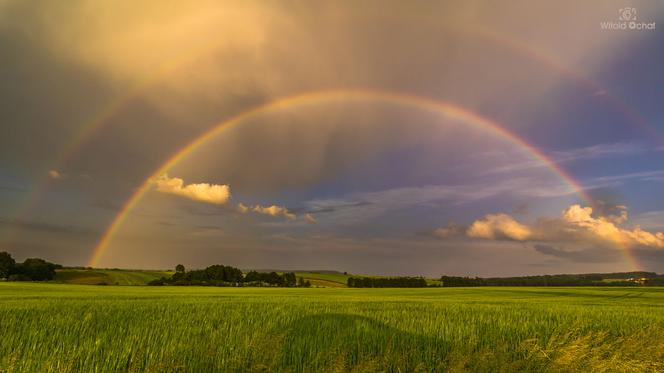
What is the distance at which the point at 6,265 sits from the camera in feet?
316

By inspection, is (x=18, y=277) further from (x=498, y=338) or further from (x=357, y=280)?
(x=498, y=338)

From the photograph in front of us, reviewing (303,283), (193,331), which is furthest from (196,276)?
(193,331)

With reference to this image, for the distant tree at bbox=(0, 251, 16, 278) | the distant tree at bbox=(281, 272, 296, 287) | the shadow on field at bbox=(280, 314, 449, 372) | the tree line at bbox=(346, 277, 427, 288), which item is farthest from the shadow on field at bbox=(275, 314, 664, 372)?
→ the distant tree at bbox=(0, 251, 16, 278)

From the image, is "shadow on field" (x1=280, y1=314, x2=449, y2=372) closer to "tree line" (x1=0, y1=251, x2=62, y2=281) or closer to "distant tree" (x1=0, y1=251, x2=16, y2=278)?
"tree line" (x1=0, y1=251, x2=62, y2=281)

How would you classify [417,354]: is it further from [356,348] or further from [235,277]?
[235,277]

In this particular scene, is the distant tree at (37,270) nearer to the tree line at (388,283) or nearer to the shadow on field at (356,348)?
the tree line at (388,283)

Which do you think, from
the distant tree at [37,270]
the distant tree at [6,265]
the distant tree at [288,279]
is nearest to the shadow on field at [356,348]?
the distant tree at [288,279]

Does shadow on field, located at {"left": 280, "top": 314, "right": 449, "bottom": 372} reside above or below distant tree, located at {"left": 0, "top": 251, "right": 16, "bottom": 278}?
below

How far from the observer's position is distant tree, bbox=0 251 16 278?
95.7 m

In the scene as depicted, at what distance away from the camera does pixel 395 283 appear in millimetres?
108125

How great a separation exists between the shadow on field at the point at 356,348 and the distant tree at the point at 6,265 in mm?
112521

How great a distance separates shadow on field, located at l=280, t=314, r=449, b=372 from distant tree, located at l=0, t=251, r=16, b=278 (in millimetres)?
112521

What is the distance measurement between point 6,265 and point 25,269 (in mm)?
5187

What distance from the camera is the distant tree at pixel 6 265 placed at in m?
95.7
